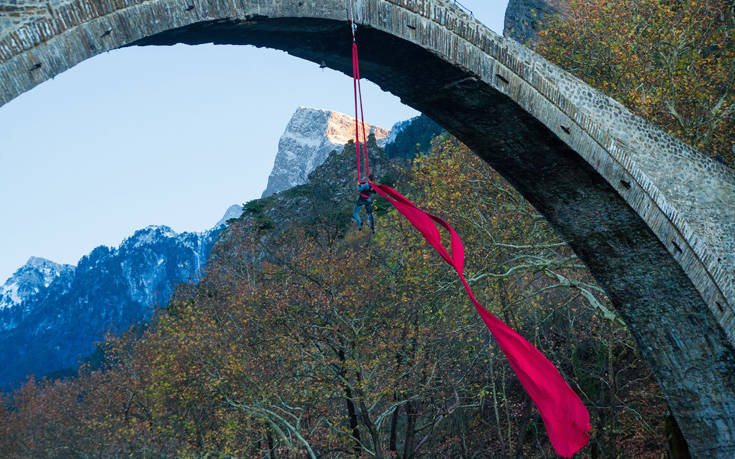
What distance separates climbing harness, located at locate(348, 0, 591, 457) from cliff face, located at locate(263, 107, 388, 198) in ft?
446

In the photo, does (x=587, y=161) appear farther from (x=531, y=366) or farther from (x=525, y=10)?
(x=525, y=10)

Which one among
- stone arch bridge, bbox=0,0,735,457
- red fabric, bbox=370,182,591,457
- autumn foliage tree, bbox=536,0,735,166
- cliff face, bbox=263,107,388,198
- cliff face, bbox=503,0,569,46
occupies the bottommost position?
red fabric, bbox=370,182,591,457

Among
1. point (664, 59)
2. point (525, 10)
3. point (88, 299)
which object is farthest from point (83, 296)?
point (664, 59)

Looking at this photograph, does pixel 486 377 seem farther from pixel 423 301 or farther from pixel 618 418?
pixel 423 301

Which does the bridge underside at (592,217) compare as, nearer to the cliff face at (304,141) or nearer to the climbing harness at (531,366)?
the climbing harness at (531,366)

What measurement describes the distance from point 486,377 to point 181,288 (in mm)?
15303

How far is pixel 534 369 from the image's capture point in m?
4.36

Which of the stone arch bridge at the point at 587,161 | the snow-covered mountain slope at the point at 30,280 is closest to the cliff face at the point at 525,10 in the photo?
the stone arch bridge at the point at 587,161

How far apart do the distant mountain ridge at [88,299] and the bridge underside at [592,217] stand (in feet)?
220

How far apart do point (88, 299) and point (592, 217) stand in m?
81.3

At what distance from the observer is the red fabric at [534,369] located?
4266 mm

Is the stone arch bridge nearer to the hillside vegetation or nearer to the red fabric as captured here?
the red fabric

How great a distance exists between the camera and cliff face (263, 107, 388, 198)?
472ft

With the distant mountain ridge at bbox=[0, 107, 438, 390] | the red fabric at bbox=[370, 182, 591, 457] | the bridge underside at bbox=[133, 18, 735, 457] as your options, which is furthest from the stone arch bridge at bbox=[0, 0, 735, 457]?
the distant mountain ridge at bbox=[0, 107, 438, 390]
